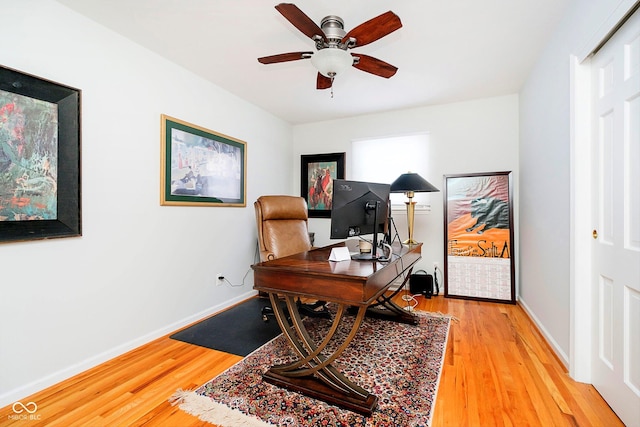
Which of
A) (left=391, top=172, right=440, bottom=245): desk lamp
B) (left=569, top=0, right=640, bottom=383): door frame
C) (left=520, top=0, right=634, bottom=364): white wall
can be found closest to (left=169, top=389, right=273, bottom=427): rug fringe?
(left=569, top=0, right=640, bottom=383): door frame

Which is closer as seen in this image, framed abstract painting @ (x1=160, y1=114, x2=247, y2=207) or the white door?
the white door

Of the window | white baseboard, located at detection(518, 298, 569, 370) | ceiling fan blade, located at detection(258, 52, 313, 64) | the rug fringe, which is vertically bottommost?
the rug fringe

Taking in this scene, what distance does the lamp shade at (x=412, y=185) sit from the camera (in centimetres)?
305

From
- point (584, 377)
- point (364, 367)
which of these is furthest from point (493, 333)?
point (364, 367)

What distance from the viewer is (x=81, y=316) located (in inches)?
76.4

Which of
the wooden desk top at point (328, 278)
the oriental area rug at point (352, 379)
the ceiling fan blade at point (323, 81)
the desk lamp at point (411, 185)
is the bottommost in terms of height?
the oriental area rug at point (352, 379)

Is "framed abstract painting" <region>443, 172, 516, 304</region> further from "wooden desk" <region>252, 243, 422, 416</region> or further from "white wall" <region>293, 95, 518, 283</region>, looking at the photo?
"wooden desk" <region>252, 243, 422, 416</region>

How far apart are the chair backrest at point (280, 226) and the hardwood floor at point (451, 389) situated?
38.0 inches

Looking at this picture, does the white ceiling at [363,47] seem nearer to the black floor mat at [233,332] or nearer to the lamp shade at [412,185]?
the lamp shade at [412,185]

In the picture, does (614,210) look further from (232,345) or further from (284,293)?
(232,345)

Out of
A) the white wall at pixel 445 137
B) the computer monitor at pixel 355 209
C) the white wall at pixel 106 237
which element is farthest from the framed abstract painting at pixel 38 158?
the white wall at pixel 445 137

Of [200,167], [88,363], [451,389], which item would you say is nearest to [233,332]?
[88,363]

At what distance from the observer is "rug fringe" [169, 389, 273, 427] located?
142cm

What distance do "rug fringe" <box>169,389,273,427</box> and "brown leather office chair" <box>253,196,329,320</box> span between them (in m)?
1.11
